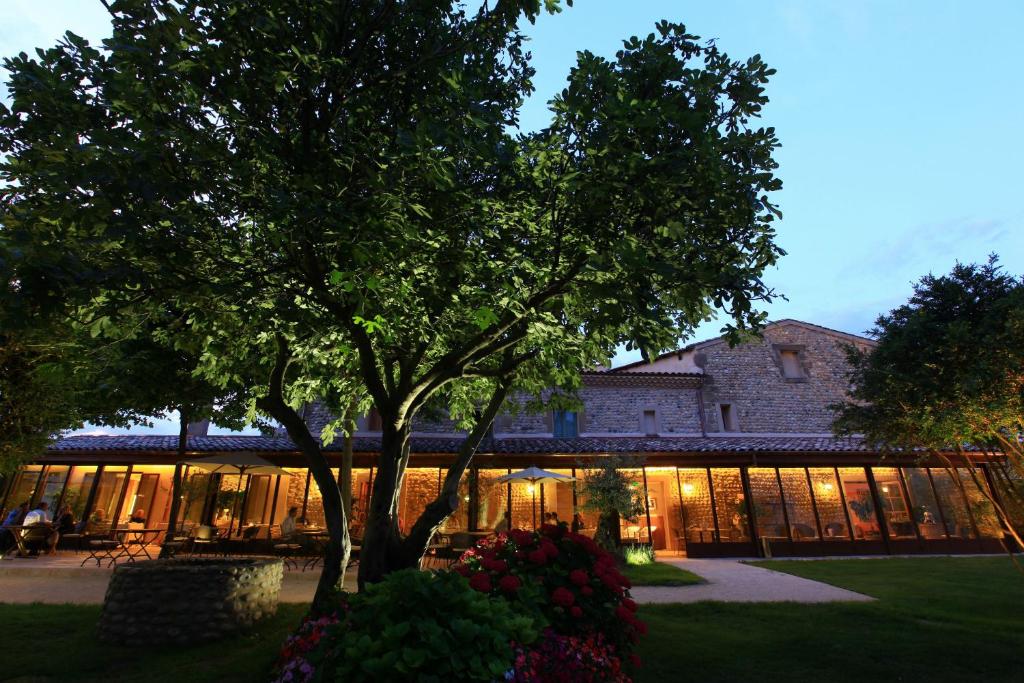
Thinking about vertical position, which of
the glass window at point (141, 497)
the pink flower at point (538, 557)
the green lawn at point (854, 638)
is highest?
the glass window at point (141, 497)

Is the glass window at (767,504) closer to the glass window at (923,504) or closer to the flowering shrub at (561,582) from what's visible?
the glass window at (923,504)

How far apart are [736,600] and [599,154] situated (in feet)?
29.5

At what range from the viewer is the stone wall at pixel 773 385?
21328mm

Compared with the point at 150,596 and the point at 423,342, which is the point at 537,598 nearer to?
the point at 423,342

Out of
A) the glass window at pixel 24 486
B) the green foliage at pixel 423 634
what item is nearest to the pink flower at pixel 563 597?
the green foliage at pixel 423 634

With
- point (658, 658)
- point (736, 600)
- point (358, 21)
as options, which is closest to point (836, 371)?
point (736, 600)

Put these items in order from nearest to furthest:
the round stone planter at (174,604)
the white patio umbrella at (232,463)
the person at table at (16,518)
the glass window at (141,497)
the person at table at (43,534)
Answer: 1. the round stone planter at (174,604)
2. the white patio umbrella at (232,463)
3. the person at table at (43,534)
4. the person at table at (16,518)
5. the glass window at (141,497)

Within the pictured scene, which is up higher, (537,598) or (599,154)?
(599,154)

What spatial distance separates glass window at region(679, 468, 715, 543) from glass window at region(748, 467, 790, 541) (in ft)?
5.24

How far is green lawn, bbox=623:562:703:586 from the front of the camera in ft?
37.0

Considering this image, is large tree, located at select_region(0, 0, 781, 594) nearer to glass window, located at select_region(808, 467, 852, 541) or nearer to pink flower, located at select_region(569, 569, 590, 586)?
pink flower, located at select_region(569, 569, 590, 586)

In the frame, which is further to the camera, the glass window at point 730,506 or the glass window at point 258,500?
the glass window at point 730,506

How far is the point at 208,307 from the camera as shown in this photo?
6.14 meters

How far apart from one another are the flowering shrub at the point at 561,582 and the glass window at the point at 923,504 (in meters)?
18.5
